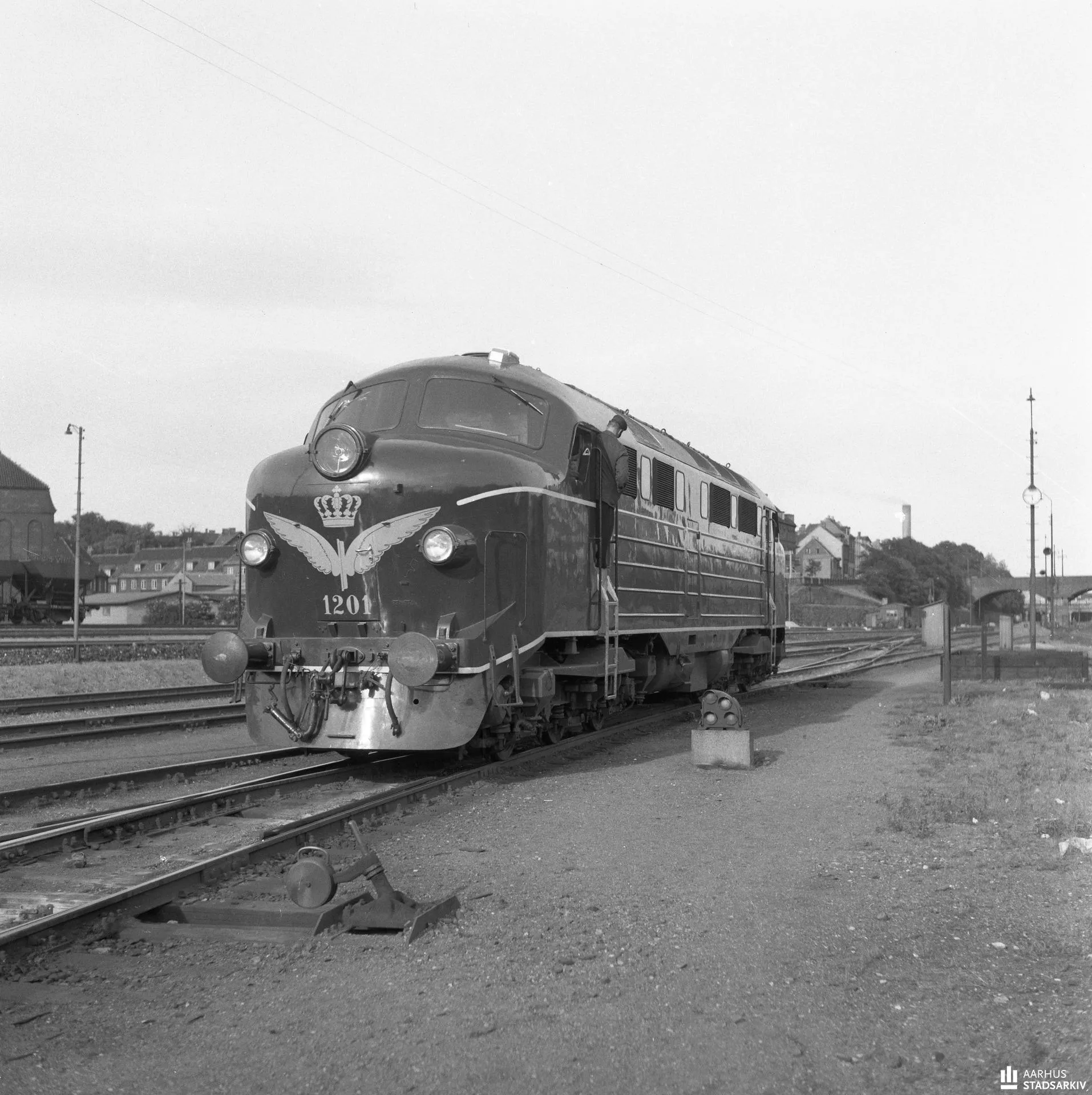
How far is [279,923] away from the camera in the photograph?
5.52 metres

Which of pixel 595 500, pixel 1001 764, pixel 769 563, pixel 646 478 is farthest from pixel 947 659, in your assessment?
pixel 595 500

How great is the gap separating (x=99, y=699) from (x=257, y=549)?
981 cm

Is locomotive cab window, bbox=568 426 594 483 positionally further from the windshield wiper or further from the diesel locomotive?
the windshield wiper

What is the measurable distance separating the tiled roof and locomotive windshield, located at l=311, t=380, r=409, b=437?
Answer: 6283 cm

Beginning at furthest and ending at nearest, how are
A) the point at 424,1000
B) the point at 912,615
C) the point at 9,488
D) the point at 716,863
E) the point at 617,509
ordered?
the point at 912,615 → the point at 9,488 → the point at 617,509 → the point at 716,863 → the point at 424,1000

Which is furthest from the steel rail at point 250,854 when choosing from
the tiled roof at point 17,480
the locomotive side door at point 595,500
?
the tiled roof at point 17,480

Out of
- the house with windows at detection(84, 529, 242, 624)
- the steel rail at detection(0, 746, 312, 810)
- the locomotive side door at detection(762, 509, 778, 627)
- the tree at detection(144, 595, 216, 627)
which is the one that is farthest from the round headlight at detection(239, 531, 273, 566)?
the house with windows at detection(84, 529, 242, 624)

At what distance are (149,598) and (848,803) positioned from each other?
67162 millimetres

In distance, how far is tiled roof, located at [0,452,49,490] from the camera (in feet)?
219

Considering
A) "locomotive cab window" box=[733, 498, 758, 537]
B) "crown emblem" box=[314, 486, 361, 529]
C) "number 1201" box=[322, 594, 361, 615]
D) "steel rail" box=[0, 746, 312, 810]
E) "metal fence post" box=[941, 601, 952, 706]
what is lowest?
"steel rail" box=[0, 746, 312, 810]

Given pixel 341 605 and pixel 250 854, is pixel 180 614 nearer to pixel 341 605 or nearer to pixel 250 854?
pixel 341 605

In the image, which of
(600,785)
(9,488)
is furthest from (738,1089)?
(9,488)

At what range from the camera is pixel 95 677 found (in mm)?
23703

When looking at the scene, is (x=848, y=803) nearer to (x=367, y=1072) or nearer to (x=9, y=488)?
(x=367, y=1072)
